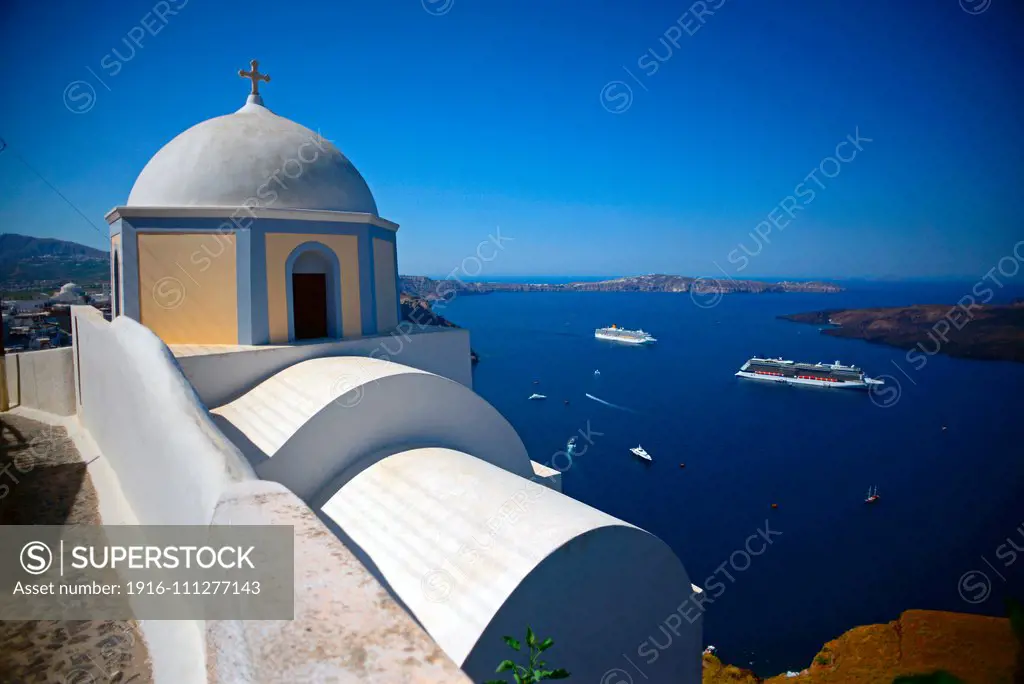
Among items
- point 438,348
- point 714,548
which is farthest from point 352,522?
point 714,548

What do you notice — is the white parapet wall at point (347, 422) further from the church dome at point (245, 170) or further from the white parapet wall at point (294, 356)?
the church dome at point (245, 170)

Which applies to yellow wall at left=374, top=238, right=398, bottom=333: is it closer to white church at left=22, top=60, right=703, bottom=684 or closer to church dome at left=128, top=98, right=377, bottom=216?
white church at left=22, top=60, right=703, bottom=684

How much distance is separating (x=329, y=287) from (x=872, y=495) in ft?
96.3

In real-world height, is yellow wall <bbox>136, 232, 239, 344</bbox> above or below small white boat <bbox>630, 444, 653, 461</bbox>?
above

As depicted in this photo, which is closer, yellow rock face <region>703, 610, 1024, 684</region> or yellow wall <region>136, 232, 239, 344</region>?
yellow wall <region>136, 232, 239, 344</region>

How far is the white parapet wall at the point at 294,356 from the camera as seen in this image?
6480mm

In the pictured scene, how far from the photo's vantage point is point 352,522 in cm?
478

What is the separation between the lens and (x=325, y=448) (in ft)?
17.7

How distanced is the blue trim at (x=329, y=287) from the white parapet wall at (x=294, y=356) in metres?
0.44

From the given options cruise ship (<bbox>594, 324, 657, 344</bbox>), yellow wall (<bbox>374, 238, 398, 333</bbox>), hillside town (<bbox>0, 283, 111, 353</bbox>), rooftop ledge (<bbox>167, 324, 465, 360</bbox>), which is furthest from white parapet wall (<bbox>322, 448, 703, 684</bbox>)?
cruise ship (<bbox>594, 324, 657, 344</bbox>)

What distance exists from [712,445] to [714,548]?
40.8 feet

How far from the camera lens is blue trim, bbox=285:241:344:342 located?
7414mm

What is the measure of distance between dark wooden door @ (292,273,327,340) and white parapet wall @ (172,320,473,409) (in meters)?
0.70

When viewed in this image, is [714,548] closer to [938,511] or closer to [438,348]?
[938,511]
